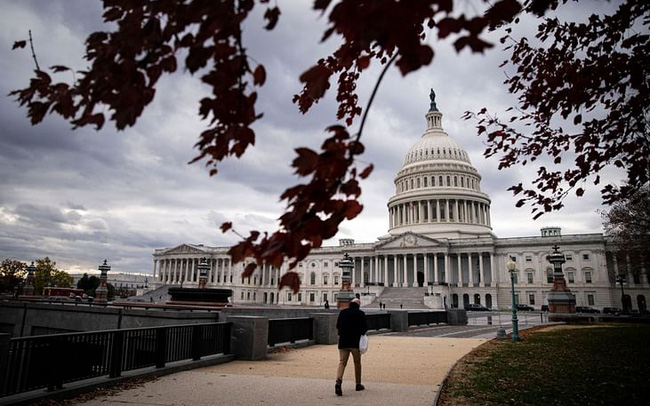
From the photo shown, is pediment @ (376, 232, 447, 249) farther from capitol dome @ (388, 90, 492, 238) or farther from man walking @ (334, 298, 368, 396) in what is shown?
man walking @ (334, 298, 368, 396)

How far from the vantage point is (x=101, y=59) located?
10.8ft

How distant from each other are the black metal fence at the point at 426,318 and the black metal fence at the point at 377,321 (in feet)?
11.6

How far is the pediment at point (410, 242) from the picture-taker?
312ft

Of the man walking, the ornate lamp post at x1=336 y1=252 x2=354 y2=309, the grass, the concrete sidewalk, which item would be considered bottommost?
the concrete sidewalk

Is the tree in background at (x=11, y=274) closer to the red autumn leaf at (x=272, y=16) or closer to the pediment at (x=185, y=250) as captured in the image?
the pediment at (x=185, y=250)

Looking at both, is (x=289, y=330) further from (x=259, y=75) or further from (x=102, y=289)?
(x=102, y=289)

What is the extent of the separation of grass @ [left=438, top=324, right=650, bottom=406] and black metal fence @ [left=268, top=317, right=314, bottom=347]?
692cm

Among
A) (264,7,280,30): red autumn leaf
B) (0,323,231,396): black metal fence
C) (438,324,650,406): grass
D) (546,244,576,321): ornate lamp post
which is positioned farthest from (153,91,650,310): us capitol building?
(264,7,280,30): red autumn leaf

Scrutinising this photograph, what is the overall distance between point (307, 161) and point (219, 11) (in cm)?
121

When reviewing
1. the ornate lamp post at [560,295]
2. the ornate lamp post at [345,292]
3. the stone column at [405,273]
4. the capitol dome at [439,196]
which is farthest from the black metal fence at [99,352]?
the capitol dome at [439,196]

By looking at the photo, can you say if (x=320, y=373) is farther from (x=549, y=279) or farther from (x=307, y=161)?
(x=549, y=279)

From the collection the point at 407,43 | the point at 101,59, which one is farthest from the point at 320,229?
the point at 101,59

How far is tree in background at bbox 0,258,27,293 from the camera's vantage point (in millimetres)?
89656

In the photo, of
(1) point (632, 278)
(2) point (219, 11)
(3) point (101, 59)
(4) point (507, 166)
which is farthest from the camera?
(1) point (632, 278)
